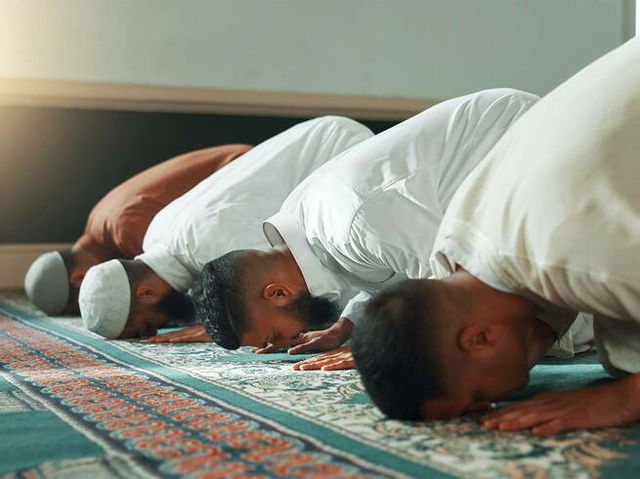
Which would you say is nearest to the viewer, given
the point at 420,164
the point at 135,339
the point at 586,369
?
the point at 586,369

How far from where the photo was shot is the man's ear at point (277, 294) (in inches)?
105

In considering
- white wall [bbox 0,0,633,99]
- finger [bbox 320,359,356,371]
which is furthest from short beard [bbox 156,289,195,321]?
white wall [bbox 0,0,633,99]

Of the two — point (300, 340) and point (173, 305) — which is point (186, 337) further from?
point (300, 340)

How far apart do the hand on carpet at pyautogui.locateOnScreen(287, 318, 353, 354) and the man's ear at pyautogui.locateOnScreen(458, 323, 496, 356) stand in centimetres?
112

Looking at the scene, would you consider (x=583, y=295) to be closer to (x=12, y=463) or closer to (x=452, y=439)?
(x=452, y=439)

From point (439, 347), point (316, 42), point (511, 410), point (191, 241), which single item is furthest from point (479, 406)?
point (316, 42)

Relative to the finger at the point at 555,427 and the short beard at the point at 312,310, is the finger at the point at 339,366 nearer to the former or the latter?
the short beard at the point at 312,310

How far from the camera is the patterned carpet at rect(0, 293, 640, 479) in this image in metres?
1.45

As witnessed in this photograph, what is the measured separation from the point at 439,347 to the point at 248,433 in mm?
353

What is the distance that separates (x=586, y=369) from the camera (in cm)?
221

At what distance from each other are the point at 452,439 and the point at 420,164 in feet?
3.30

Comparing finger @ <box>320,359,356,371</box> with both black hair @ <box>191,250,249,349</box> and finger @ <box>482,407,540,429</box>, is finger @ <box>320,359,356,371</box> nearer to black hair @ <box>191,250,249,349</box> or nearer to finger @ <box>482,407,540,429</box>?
black hair @ <box>191,250,249,349</box>

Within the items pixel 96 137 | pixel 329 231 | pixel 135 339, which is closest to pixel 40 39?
pixel 96 137

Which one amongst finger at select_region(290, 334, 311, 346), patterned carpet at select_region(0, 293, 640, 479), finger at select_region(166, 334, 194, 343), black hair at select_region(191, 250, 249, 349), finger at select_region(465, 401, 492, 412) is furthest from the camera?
finger at select_region(166, 334, 194, 343)
